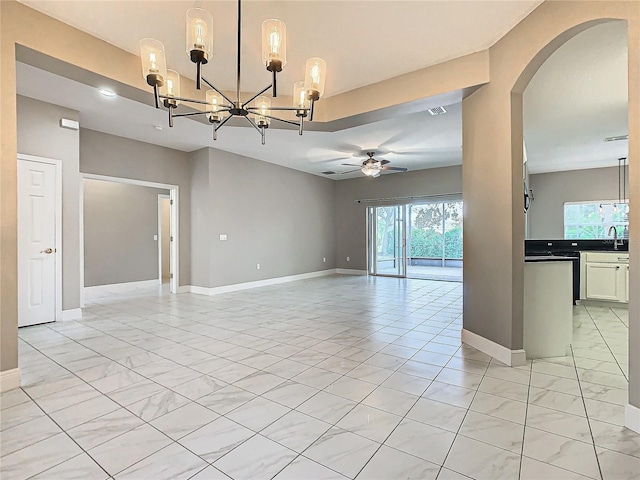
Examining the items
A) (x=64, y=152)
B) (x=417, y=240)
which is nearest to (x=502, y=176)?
(x=64, y=152)

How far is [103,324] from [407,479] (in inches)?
168

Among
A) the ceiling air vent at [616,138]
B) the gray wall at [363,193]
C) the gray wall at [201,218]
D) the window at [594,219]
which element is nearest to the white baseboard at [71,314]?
the gray wall at [201,218]

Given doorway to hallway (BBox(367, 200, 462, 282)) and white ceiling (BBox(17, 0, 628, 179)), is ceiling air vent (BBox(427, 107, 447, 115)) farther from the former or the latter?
doorway to hallway (BBox(367, 200, 462, 282))

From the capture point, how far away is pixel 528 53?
2562mm

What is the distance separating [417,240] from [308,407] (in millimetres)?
11010

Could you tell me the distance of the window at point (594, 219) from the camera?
7.32 m

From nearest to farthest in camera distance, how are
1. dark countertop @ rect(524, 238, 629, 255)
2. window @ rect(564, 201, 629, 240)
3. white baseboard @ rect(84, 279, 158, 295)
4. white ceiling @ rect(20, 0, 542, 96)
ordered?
white ceiling @ rect(20, 0, 542, 96), dark countertop @ rect(524, 238, 629, 255), white baseboard @ rect(84, 279, 158, 295), window @ rect(564, 201, 629, 240)

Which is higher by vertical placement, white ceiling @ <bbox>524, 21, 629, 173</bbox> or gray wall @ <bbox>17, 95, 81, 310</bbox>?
white ceiling @ <bbox>524, 21, 629, 173</bbox>

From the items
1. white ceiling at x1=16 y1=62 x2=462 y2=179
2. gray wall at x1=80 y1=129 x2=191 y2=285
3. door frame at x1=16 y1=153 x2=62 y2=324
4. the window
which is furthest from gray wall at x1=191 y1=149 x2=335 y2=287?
the window

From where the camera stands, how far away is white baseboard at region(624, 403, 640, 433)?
1.81 m

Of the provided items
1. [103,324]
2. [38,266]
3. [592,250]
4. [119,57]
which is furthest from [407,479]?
[592,250]

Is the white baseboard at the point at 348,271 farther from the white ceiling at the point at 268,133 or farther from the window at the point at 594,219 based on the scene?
the window at the point at 594,219

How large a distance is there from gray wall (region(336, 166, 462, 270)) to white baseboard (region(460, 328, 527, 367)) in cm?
555

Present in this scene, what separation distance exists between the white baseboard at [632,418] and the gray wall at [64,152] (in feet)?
19.1
